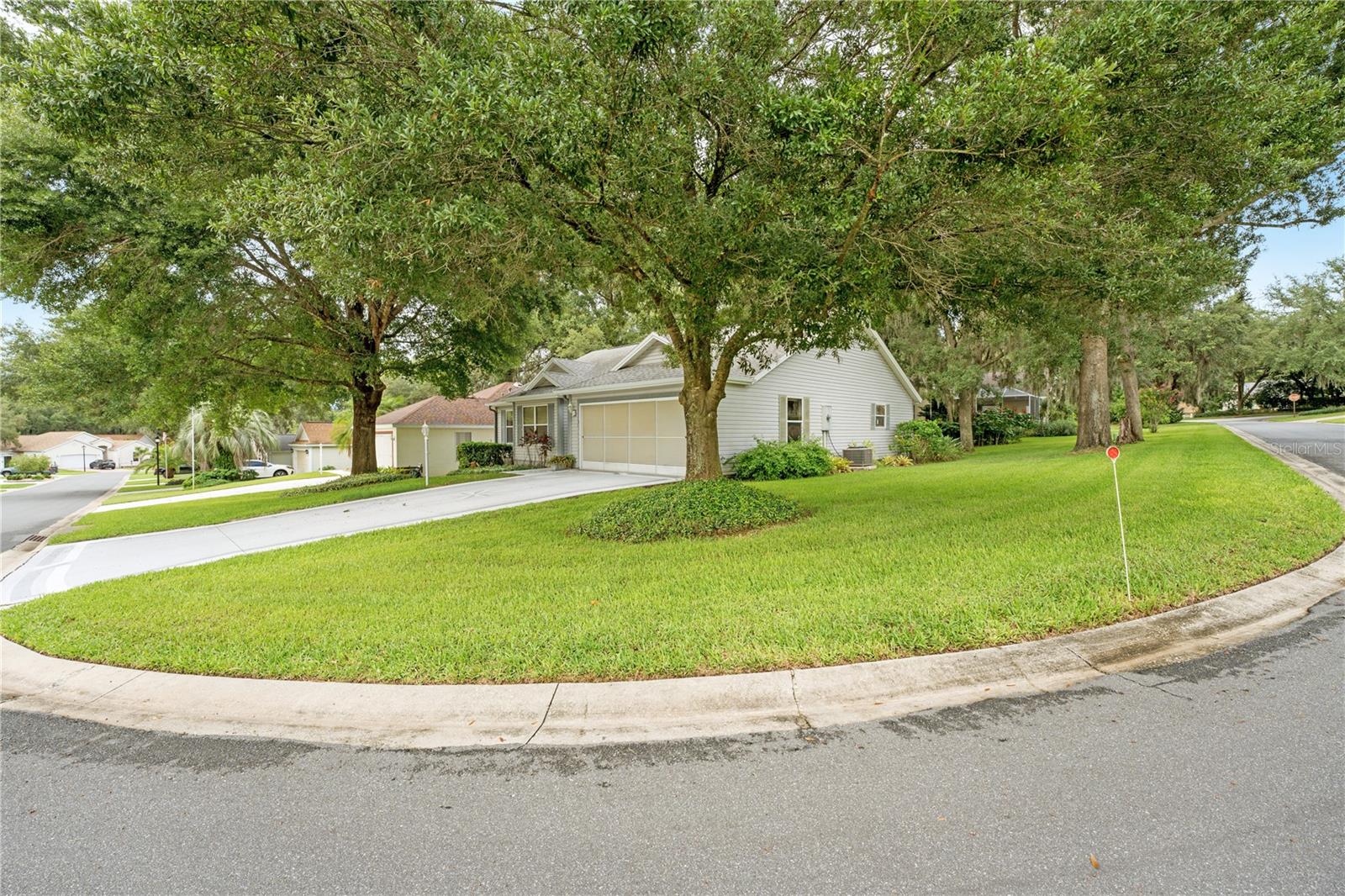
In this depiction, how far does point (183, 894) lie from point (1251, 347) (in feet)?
189

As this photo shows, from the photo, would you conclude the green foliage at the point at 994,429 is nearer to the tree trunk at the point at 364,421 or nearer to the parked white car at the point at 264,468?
the tree trunk at the point at 364,421

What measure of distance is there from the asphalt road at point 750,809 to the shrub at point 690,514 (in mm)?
4907

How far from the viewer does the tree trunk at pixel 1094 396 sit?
59.0ft

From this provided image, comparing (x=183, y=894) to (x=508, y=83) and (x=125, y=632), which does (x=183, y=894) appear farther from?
(x=508, y=83)

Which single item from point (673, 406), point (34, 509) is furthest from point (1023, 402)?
point (34, 509)

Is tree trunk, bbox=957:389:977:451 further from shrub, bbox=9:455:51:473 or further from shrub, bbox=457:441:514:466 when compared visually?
shrub, bbox=9:455:51:473

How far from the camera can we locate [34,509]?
18406mm

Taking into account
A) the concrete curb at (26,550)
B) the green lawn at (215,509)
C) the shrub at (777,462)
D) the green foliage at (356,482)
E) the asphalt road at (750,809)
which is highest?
the shrub at (777,462)

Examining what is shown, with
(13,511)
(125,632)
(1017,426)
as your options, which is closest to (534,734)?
(125,632)

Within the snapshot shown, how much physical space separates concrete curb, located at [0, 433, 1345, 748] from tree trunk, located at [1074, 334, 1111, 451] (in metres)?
16.5

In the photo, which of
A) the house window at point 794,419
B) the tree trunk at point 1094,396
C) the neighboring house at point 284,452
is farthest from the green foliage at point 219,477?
the tree trunk at point 1094,396

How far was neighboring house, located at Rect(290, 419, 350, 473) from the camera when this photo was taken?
4153 cm

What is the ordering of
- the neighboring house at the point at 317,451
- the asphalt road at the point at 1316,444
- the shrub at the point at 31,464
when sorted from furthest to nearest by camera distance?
the shrub at the point at 31,464 < the neighboring house at the point at 317,451 < the asphalt road at the point at 1316,444

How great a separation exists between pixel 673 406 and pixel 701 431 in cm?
696
